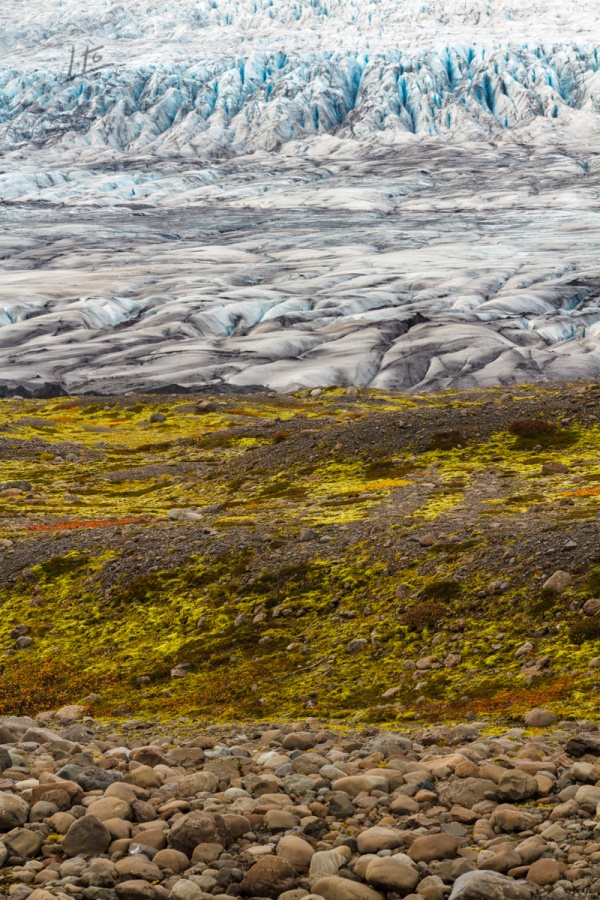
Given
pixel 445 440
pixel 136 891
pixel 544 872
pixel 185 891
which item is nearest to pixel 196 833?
pixel 185 891

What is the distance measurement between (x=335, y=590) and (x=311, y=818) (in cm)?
1147

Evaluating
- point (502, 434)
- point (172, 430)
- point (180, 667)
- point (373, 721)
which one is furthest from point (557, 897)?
point (172, 430)

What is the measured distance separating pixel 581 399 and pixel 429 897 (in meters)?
37.2

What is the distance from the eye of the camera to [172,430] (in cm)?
6919

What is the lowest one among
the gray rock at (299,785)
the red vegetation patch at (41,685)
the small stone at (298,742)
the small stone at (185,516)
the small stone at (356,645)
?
the small stone at (185,516)

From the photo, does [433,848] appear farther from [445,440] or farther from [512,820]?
[445,440]

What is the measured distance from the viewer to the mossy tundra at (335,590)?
55.2ft

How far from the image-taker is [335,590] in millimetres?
21297

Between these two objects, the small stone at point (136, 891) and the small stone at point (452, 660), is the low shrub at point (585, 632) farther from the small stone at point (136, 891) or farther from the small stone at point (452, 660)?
the small stone at point (136, 891)

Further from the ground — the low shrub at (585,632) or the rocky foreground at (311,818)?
the rocky foreground at (311,818)

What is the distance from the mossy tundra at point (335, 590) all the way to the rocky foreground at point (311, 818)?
327 cm

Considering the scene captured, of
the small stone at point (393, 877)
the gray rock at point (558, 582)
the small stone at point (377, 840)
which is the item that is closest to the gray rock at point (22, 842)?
the small stone at point (377, 840)

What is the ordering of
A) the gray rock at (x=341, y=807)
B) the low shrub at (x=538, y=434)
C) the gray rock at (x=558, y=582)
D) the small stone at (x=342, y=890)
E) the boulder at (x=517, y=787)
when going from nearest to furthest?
the small stone at (x=342, y=890)
the gray rock at (x=341, y=807)
the boulder at (x=517, y=787)
the gray rock at (x=558, y=582)
the low shrub at (x=538, y=434)

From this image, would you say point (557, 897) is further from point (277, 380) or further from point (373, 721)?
point (277, 380)
